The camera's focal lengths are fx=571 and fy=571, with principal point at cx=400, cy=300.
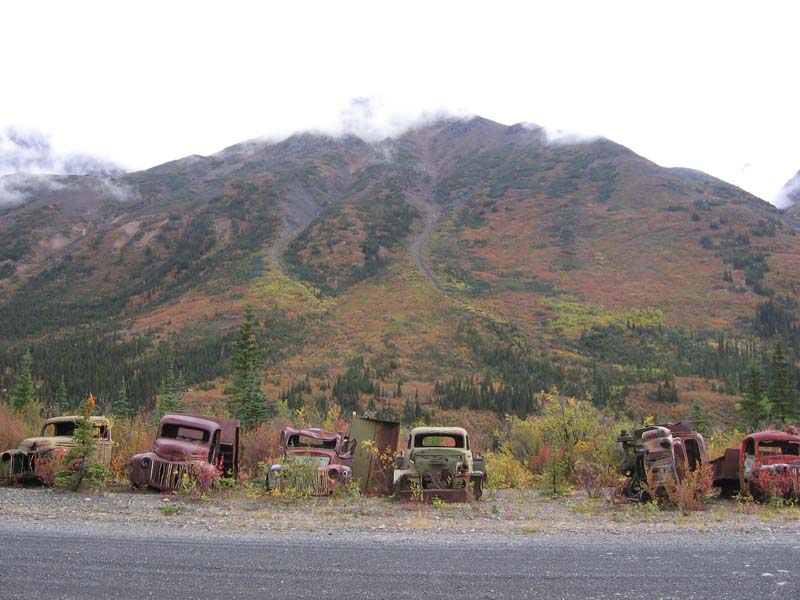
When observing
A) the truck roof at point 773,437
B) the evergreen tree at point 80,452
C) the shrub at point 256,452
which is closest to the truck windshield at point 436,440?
the shrub at point 256,452

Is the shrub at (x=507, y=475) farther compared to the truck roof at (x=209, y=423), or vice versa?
the shrub at (x=507, y=475)

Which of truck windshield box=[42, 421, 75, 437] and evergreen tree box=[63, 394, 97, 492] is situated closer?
evergreen tree box=[63, 394, 97, 492]

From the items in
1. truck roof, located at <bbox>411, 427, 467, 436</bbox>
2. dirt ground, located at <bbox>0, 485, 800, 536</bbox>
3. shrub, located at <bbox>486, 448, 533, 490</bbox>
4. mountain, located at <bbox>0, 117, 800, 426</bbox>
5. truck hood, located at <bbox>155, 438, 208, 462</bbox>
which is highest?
mountain, located at <bbox>0, 117, 800, 426</bbox>

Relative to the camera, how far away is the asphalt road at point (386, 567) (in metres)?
5.33

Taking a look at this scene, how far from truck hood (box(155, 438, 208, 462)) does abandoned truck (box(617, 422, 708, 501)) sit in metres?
9.49

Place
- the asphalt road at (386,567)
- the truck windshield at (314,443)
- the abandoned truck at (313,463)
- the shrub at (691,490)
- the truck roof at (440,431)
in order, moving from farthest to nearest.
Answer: the truck windshield at (314,443), the truck roof at (440,431), the abandoned truck at (313,463), the shrub at (691,490), the asphalt road at (386,567)

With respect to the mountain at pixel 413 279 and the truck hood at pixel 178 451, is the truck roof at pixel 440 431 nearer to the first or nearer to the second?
the truck hood at pixel 178 451

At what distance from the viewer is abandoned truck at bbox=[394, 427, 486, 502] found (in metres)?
12.4

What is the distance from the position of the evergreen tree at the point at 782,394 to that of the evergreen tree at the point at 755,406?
707 mm

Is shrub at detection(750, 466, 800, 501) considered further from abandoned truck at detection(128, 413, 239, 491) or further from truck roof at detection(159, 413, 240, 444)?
truck roof at detection(159, 413, 240, 444)

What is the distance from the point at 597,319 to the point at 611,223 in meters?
36.8

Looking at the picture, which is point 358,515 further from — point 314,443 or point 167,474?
point 314,443

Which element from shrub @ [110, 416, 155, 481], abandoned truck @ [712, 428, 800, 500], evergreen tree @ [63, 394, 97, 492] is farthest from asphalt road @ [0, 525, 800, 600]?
shrub @ [110, 416, 155, 481]

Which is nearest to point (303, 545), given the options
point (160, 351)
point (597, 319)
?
point (160, 351)
